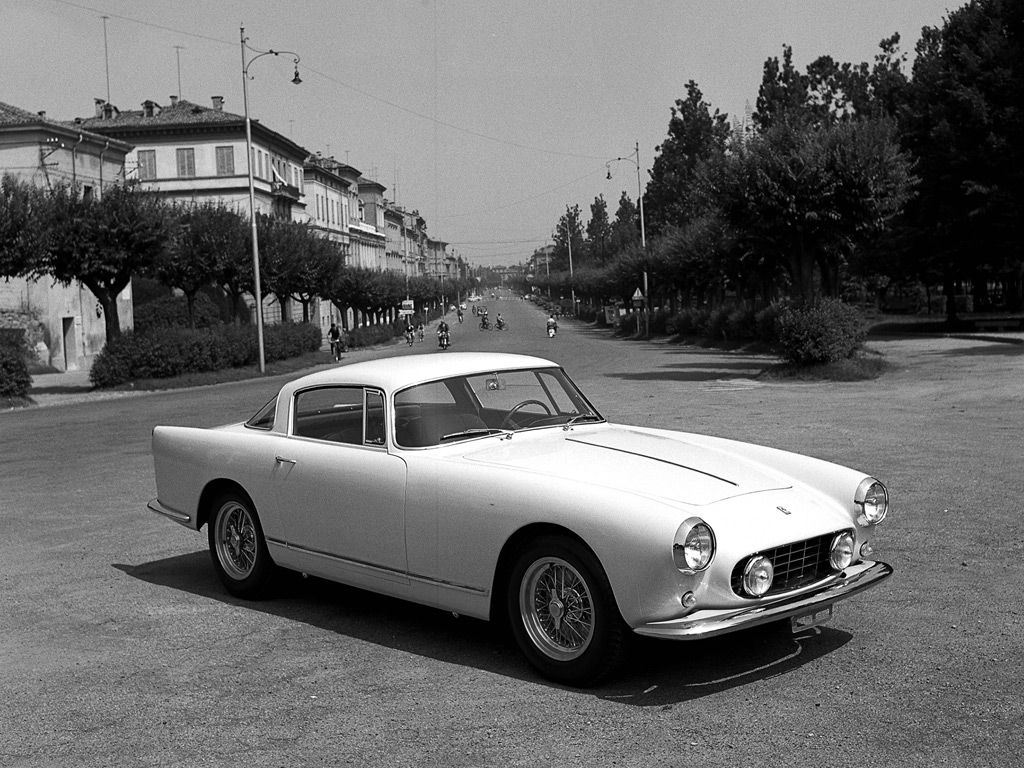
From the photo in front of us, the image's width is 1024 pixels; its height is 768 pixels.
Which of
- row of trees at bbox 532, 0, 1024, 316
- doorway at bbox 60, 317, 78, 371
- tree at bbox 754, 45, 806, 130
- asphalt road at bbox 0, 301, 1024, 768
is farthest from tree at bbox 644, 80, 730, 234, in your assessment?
asphalt road at bbox 0, 301, 1024, 768

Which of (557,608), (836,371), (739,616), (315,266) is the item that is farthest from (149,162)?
(739,616)

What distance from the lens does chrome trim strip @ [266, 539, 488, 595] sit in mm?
5871

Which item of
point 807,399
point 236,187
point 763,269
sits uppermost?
point 236,187

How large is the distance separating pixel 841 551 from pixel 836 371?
70.2 ft

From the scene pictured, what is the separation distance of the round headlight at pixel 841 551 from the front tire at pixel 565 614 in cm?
116

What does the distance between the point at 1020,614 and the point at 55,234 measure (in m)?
33.3

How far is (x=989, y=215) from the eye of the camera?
45.2m

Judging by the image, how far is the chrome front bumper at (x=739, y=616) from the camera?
197 inches

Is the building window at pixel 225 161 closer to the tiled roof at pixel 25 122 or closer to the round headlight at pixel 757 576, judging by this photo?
the tiled roof at pixel 25 122

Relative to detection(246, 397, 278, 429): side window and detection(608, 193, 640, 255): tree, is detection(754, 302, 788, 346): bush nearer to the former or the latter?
detection(246, 397, 278, 429): side window

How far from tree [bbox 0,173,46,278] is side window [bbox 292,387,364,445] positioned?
29.5 metres

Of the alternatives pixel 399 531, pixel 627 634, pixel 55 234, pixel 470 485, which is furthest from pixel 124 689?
pixel 55 234

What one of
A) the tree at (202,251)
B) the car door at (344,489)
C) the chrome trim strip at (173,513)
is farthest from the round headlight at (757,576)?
the tree at (202,251)

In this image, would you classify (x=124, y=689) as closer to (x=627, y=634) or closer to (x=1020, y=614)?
(x=627, y=634)
